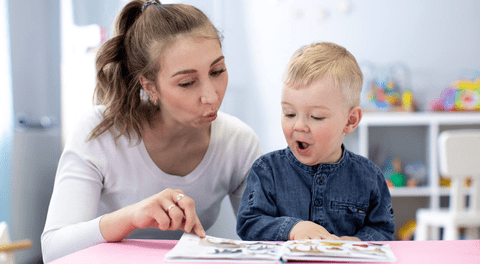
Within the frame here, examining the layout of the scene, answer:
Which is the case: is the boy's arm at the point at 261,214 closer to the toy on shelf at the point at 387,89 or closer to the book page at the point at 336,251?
the book page at the point at 336,251

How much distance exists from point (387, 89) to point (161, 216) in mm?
3231

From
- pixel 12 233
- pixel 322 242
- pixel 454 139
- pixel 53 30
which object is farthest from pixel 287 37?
pixel 322 242

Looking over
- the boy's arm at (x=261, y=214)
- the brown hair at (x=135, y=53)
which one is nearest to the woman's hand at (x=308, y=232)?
the boy's arm at (x=261, y=214)

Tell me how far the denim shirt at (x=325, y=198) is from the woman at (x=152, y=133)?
0.55 ft

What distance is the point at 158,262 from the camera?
0.65 meters

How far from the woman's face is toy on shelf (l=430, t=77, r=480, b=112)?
9.41ft

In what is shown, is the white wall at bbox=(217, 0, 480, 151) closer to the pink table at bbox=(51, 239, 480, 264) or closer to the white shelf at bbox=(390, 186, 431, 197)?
the white shelf at bbox=(390, 186, 431, 197)

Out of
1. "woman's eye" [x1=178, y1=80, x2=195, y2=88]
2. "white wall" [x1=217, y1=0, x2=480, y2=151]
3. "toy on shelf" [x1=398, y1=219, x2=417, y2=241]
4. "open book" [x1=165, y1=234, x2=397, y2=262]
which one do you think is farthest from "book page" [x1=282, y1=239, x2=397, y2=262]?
"white wall" [x1=217, y1=0, x2=480, y2=151]


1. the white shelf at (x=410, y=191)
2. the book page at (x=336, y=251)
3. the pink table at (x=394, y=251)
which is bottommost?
Answer: the white shelf at (x=410, y=191)

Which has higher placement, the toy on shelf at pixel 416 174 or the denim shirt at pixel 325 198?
the denim shirt at pixel 325 198

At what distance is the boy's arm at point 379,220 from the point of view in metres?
0.98

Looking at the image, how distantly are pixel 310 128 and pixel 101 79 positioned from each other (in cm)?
66

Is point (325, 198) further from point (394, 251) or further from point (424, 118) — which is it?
point (424, 118)

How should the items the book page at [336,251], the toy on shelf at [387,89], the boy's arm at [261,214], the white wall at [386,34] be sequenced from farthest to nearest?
the white wall at [386,34], the toy on shelf at [387,89], the boy's arm at [261,214], the book page at [336,251]
